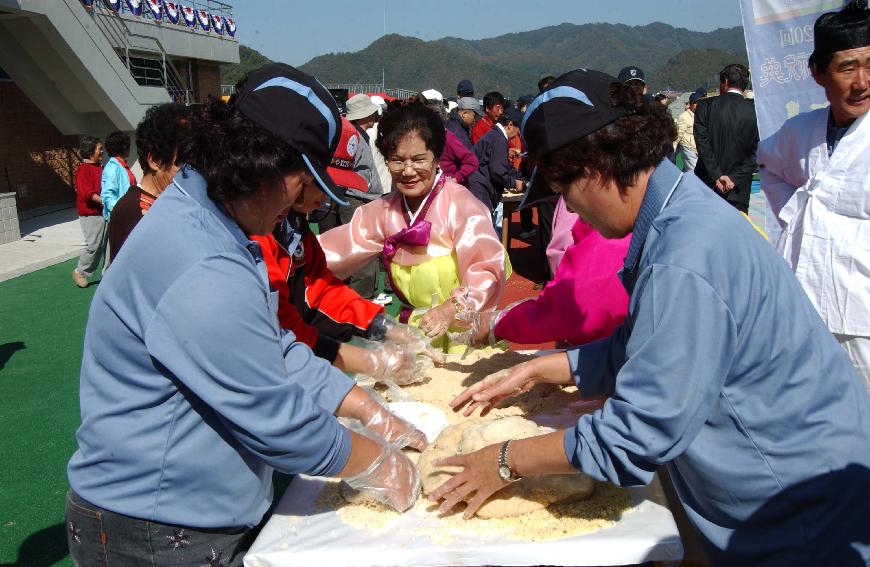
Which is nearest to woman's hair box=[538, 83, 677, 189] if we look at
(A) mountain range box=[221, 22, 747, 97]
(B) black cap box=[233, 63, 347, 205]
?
(B) black cap box=[233, 63, 347, 205]

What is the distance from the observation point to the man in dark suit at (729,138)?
7.10 metres

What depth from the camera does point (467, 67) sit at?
123 m

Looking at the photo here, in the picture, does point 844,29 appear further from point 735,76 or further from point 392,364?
point 735,76

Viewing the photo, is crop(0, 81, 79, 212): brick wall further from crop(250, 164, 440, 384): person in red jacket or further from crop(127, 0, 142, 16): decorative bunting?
crop(250, 164, 440, 384): person in red jacket

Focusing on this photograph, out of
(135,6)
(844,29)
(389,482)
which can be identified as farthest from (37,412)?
(135,6)

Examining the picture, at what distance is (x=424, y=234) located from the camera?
10.2ft

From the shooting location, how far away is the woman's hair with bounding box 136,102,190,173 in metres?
3.54

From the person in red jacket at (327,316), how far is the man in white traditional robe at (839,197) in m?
1.53

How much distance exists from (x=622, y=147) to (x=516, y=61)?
16205cm

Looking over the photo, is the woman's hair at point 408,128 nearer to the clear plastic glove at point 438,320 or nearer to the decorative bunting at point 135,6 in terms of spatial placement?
the clear plastic glove at point 438,320

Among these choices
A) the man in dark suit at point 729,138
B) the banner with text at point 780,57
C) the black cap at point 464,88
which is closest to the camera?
the banner with text at point 780,57

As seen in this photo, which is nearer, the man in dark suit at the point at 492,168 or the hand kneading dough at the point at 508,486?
the hand kneading dough at the point at 508,486

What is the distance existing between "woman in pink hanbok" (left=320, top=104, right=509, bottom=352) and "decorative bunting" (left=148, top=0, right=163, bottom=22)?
17.3 meters

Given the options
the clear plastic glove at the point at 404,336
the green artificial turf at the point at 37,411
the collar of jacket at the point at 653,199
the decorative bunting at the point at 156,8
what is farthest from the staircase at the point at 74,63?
the collar of jacket at the point at 653,199
